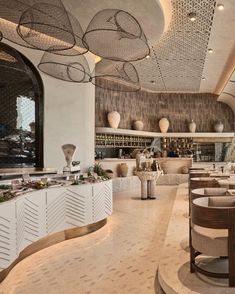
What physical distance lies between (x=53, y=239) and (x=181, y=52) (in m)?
7.02

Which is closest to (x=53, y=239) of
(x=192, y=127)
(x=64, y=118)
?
(x=64, y=118)

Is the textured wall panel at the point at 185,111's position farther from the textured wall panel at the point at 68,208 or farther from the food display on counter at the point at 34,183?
the textured wall panel at the point at 68,208

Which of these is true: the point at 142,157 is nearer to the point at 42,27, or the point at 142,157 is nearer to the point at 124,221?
the point at 124,221

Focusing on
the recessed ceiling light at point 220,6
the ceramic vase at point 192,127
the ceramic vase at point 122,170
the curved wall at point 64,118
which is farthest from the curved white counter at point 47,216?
the ceramic vase at point 192,127

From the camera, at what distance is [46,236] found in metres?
4.73

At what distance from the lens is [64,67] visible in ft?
19.0

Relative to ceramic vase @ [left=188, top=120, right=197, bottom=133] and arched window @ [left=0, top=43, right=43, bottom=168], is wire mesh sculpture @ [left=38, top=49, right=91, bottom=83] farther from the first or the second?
ceramic vase @ [left=188, top=120, right=197, bottom=133]

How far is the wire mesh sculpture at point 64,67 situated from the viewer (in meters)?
5.49

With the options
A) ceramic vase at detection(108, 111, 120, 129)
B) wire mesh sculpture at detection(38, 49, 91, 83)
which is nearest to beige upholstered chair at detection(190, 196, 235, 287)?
wire mesh sculpture at detection(38, 49, 91, 83)

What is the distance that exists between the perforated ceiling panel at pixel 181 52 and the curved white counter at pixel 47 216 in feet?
14.1

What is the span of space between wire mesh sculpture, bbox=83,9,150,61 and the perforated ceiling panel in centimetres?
301

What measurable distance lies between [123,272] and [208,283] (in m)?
1.12

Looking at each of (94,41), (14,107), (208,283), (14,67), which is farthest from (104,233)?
(14,67)

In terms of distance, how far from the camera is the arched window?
7309 mm
